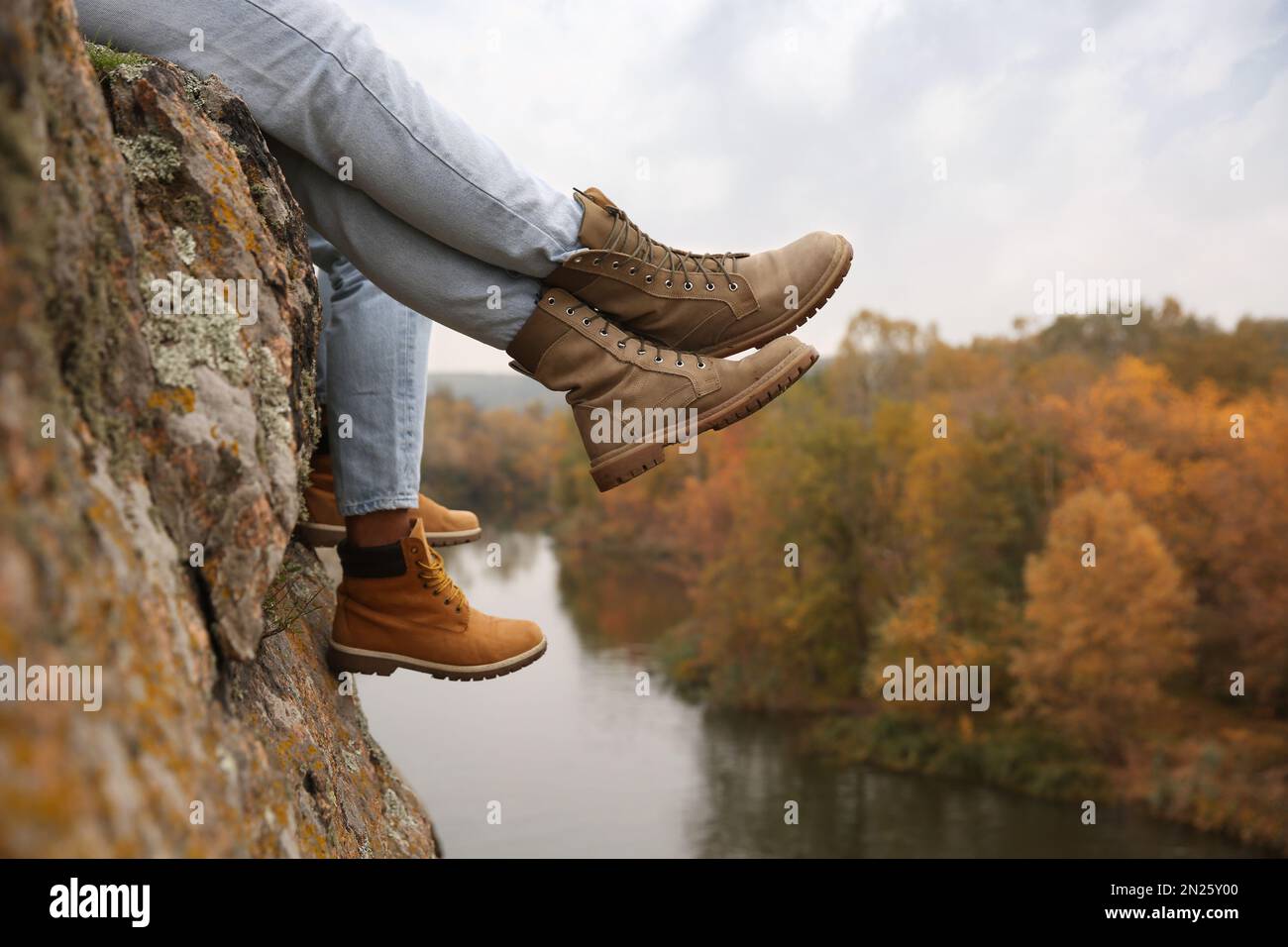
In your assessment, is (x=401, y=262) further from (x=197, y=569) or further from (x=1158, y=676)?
(x=1158, y=676)

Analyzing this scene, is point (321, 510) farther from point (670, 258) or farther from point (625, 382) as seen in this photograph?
point (670, 258)

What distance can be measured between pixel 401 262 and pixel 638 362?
1.80 feet

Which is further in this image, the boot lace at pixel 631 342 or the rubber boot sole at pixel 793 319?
the rubber boot sole at pixel 793 319

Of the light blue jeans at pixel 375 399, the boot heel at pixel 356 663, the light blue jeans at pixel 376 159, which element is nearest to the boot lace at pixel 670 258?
the light blue jeans at pixel 376 159

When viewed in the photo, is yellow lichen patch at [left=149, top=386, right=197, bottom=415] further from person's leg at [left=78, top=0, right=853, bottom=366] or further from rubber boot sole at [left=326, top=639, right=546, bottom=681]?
rubber boot sole at [left=326, top=639, right=546, bottom=681]

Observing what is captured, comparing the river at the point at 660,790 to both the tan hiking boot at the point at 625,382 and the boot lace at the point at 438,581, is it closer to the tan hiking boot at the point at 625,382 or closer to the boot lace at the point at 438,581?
the boot lace at the point at 438,581

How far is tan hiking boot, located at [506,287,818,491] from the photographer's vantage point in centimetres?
237

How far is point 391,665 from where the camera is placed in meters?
2.57

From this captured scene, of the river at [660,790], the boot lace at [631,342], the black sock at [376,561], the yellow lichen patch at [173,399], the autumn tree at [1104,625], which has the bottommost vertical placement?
the river at [660,790]

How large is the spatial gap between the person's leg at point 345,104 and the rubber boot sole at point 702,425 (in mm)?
504

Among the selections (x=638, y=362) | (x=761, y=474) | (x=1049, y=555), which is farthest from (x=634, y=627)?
(x=638, y=362)

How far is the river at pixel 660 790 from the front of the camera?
2003cm

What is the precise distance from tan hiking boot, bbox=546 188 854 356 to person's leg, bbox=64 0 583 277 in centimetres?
25
